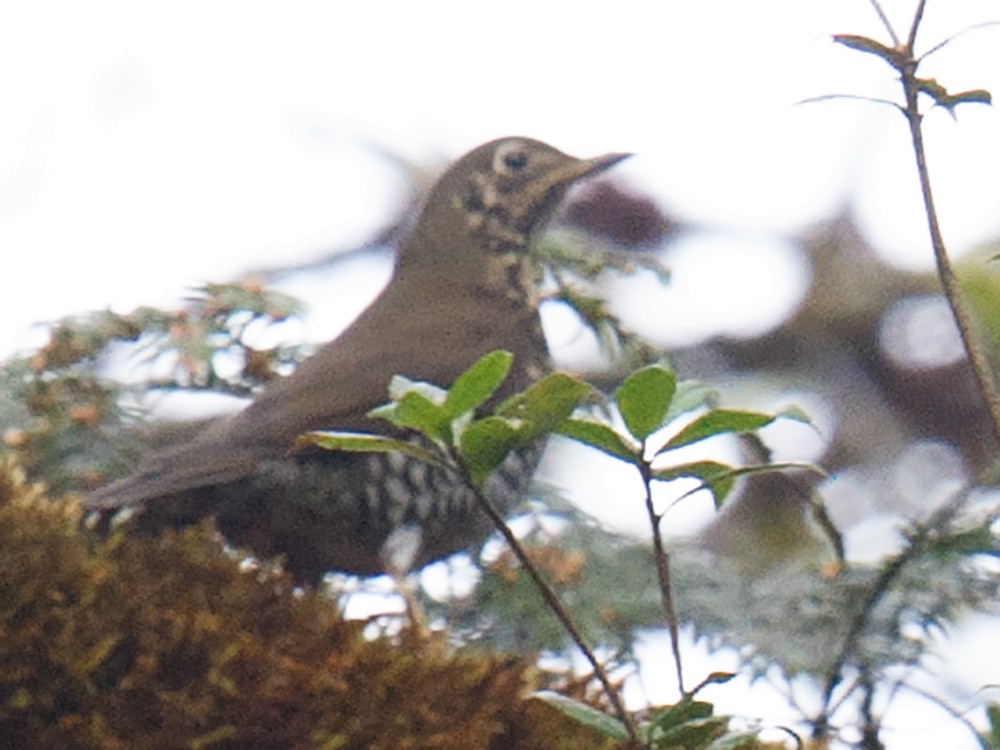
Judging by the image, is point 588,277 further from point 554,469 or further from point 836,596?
point 554,469

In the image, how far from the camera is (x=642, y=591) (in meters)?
2.56

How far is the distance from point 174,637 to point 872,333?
2.80m

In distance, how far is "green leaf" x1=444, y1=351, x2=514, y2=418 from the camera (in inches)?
56.6

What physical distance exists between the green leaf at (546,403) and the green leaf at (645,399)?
34 mm

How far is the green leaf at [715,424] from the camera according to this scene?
57.2 inches

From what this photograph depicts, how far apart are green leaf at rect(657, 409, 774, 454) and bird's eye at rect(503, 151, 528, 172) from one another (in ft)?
8.20

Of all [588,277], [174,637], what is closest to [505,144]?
[588,277]

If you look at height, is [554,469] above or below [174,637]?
below

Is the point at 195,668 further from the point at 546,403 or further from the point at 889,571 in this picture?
the point at 889,571

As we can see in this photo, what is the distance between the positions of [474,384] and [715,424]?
198 mm

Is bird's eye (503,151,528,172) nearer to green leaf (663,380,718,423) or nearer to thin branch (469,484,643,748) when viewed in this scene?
green leaf (663,380,718,423)

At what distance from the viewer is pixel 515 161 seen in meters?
3.94

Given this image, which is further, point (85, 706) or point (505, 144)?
point (505, 144)

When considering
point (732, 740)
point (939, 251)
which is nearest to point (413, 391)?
point (732, 740)
